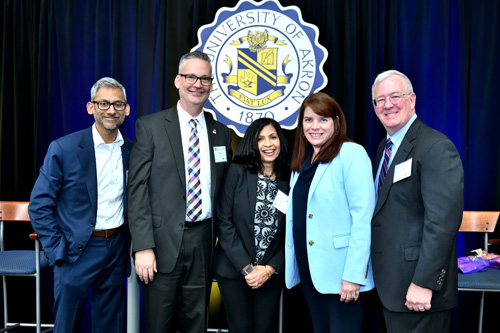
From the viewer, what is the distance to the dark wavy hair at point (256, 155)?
2.20 m

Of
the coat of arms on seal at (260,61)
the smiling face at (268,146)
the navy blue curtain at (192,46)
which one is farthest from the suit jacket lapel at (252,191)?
the navy blue curtain at (192,46)

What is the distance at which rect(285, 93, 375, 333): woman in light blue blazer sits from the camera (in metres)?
1.69

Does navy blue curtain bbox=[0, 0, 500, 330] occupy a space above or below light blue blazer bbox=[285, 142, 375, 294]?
above

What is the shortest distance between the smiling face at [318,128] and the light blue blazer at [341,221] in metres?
0.11

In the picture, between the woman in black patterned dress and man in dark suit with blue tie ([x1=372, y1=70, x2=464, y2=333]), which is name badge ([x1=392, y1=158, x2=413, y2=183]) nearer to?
man in dark suit with blue tie ([x1=372, y1=70, x2=464, y2=333])

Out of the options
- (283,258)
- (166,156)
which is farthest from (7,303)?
(283,258)

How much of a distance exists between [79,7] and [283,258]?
9.60 ft

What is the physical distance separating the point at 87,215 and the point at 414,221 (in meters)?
1.68

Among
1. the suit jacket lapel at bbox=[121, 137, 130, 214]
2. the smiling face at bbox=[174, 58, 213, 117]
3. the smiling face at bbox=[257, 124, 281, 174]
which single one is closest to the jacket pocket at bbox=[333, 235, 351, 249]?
the smiling face at bbox=[257, 124, 281, 174]

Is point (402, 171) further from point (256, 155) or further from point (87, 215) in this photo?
point (87, 215)

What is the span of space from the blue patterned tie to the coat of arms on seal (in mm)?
1133

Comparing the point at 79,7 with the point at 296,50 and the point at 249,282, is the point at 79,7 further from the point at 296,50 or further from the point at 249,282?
the point at 249,282

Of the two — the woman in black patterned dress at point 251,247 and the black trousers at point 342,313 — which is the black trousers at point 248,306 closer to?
the woman in black patterned dress at point 251,247

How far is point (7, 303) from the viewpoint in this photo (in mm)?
3467
